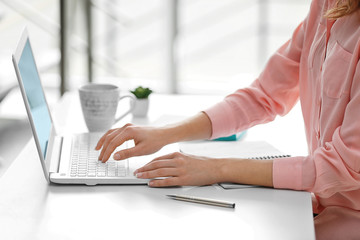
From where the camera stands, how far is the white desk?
2.97 ft

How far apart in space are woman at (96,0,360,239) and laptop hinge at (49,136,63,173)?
0.30 ft

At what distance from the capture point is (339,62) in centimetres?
110

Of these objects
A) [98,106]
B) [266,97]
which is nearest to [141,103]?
[98,106]

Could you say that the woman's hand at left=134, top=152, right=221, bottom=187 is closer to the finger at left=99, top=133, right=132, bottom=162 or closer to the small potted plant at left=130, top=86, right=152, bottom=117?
the finger at left=99, top=133, right=132, bottom=162

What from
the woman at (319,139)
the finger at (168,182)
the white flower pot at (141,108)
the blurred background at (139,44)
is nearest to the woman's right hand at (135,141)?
the woman at (319,139)

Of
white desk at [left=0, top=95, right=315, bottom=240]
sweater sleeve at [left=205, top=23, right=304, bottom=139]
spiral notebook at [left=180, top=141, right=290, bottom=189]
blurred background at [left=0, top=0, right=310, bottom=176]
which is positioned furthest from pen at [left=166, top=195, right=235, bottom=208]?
blurred background at [left=0, top=0, right=310, bottom=176]

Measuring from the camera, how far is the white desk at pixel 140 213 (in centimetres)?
90

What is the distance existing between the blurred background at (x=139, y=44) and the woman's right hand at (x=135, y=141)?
5.41 feet

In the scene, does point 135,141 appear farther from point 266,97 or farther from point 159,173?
point 266,97

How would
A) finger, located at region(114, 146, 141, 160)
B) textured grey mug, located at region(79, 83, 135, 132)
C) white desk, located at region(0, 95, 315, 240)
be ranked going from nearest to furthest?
white desk, located at region(0, 95, 315, 240), finger, located at region(114, 146, 141, 160), textured grey mug, located at region(79, 83, 135, 132)

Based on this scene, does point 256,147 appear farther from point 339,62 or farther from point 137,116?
point 137,116

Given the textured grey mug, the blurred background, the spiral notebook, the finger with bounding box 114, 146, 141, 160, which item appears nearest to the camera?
the finger with bounding box 114, 146, 141, 160

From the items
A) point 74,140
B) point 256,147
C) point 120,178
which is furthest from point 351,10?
point 74,140

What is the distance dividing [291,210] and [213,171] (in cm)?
18
